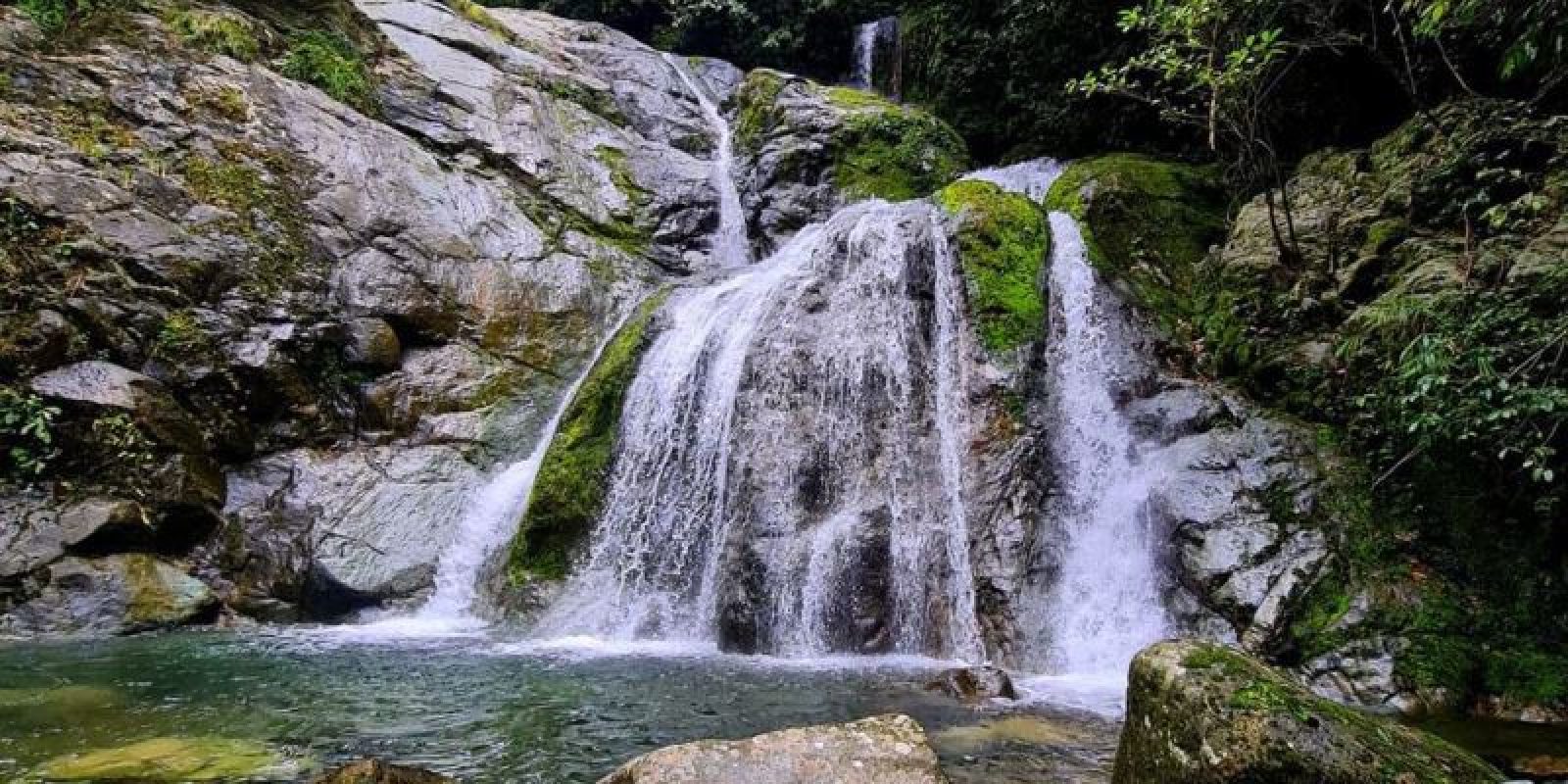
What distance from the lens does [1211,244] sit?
1128 centimetres

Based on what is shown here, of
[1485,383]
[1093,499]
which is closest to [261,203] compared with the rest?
[1093,499]

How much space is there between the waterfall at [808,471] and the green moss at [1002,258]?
0.92 feet

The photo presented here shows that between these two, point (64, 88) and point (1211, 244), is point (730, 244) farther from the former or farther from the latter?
point (64, 88)

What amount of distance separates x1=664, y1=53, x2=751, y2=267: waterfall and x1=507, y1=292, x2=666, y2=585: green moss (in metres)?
4.84

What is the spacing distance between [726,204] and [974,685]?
11905 millimetres

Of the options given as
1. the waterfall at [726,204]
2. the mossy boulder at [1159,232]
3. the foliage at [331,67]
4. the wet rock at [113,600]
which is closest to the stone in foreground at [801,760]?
the wet rock at [113,600]

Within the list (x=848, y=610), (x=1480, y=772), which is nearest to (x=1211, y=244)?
(x=848, y=610)

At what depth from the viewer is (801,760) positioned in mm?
3402

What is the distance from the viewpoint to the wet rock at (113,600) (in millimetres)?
7660

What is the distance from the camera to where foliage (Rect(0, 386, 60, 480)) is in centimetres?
837

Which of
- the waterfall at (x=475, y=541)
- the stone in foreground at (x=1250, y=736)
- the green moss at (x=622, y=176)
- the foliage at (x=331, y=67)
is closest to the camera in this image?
the stone in foreground at (x=1250, y=736)

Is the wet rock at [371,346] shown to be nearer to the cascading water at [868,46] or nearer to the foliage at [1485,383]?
the foliage at [1485,383]

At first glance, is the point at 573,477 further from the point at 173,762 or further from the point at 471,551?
the point at 173,762

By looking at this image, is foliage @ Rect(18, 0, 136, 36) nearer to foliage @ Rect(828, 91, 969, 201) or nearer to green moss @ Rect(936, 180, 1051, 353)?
foliage @ Rect(828, 91, 969, 201)
